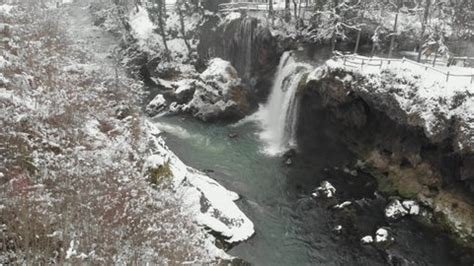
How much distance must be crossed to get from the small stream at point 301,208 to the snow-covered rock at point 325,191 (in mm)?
422

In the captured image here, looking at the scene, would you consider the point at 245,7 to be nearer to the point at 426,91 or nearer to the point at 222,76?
the point at 222,76

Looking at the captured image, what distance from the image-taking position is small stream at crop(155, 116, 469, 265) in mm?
16609

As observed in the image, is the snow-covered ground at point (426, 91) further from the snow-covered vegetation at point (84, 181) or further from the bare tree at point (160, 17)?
the bare tree at point (160, 17)

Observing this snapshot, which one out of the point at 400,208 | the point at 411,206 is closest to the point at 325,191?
the point at 400,208

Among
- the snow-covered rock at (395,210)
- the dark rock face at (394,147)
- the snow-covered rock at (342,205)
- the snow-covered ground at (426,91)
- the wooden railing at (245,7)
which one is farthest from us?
the wooden railing at (245,7)

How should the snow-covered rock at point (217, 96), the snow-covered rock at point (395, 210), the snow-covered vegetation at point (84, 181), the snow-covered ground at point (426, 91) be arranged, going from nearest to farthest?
the snow-covered vegetation at point (84, 181) → the snow-covered ground at point (426, 91) → the snow-covered rock at point (395, 210) → the snow-covered rock at point (217, 96)

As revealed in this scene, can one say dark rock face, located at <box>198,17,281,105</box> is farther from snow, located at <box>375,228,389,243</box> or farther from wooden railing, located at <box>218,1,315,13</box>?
snow, located at <box>375,228,389,243</box>

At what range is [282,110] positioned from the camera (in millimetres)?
29000

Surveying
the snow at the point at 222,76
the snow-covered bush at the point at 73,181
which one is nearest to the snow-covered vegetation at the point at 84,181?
the snow-covered bush at the point at 73,181

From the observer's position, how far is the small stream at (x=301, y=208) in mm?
16609

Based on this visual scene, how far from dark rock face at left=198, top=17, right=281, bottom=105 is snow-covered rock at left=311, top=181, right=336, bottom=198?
45.3ft

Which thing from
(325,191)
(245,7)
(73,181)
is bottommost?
(325,191)

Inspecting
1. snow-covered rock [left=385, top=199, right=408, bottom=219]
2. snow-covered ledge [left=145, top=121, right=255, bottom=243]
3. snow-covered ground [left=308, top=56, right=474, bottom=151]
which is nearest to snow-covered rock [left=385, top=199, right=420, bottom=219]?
snow-covered rock [left=385, top=199, right=408, bottom=219]

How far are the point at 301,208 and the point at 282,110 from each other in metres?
10.8
